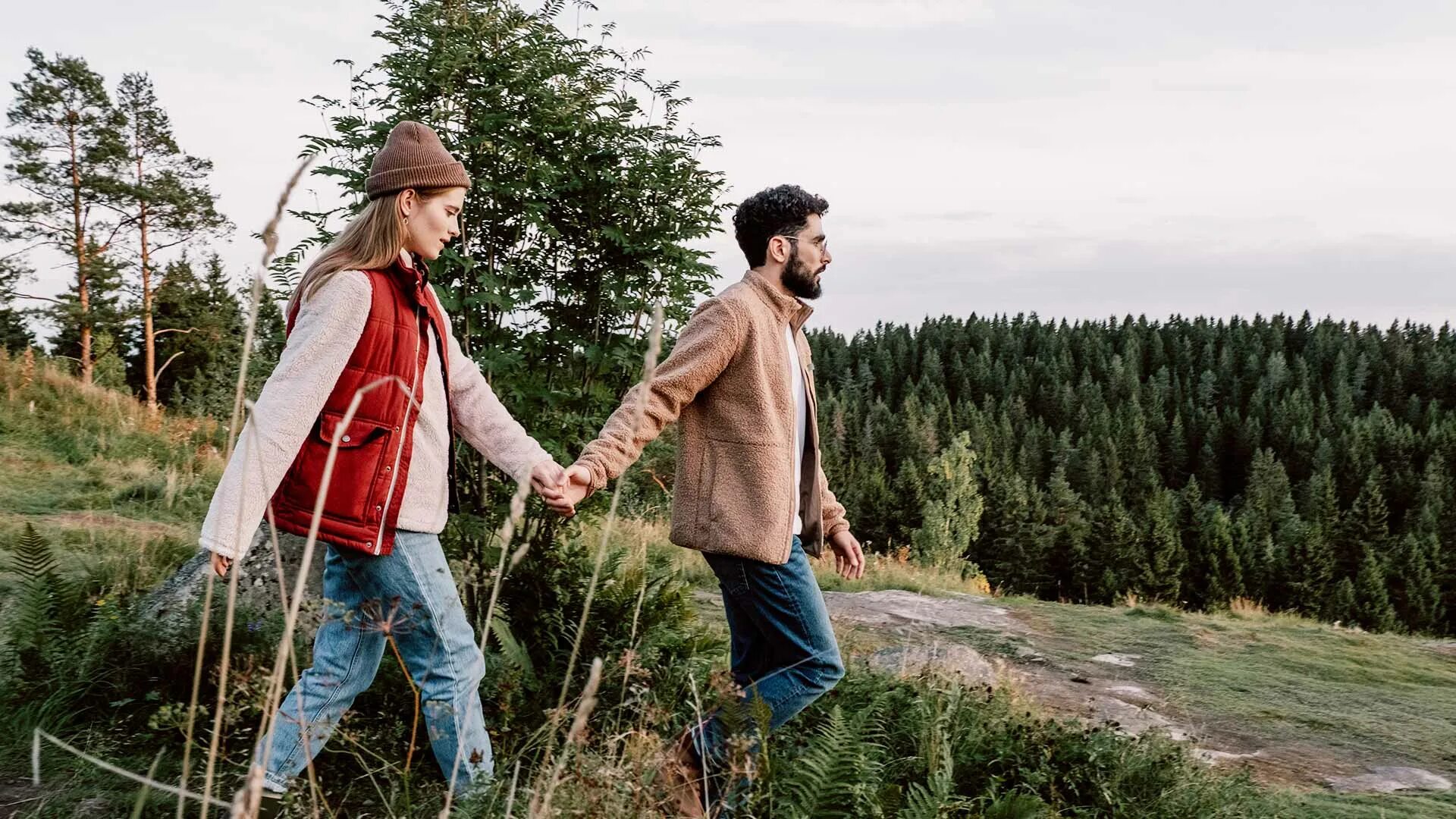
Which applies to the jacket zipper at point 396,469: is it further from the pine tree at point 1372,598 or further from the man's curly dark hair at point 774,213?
the pine tree at point 1372,598

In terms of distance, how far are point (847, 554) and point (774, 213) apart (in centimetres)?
121

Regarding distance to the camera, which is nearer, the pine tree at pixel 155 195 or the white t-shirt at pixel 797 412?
the white t-shirt at pixel 797 412

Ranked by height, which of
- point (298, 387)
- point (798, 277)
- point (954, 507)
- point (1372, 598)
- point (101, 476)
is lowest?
point (1372, 598)

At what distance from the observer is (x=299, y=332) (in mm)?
2584

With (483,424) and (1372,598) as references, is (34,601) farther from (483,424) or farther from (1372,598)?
(1372,598)

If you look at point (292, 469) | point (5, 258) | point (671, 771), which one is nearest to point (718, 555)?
point (671, 771)

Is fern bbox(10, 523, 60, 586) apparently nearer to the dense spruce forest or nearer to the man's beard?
the man's beard

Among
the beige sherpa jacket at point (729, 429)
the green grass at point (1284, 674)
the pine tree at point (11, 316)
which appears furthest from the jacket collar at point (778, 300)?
the pine tree at point (11, 316)

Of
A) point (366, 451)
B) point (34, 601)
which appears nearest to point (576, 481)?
point (366, 451)

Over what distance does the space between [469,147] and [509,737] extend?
2.79 m

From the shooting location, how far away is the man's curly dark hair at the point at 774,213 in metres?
3.32

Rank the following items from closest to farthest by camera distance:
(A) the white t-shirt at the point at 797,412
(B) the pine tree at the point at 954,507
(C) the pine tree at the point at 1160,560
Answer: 1. (A) the white t-shirt at the point at 797,412
2. (B) the pine tree at the point at 954,507
3. (C) the pine tree at the point at 1160,560

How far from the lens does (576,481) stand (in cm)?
298

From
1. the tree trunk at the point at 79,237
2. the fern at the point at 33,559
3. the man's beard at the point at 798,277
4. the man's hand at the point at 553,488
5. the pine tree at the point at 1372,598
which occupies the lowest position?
the pine tree at the point at 1372,598
